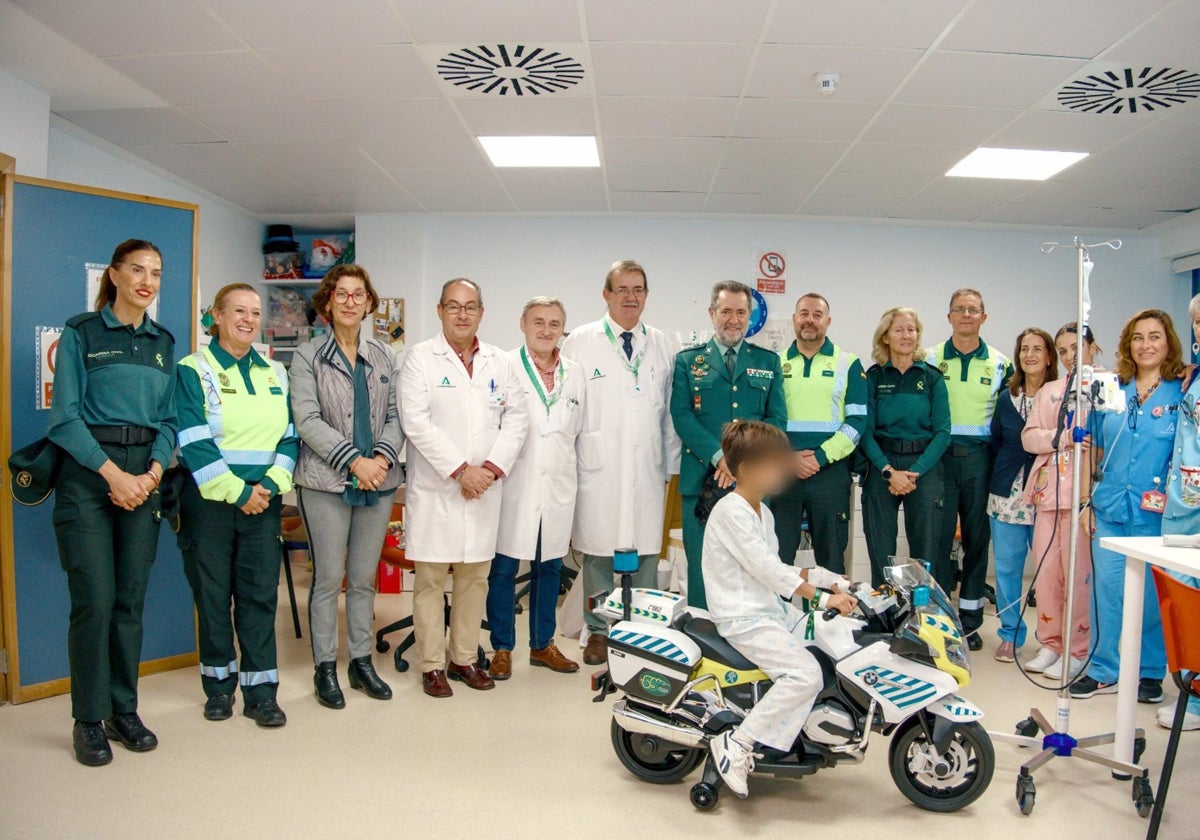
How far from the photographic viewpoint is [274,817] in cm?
216

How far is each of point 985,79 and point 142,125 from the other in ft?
14.7

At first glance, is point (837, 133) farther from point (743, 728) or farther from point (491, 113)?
point (743, 728)

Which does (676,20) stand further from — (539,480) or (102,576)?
(102,576)

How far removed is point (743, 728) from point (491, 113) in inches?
132

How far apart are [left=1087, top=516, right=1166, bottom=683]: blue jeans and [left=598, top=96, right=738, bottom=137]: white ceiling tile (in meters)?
2.65

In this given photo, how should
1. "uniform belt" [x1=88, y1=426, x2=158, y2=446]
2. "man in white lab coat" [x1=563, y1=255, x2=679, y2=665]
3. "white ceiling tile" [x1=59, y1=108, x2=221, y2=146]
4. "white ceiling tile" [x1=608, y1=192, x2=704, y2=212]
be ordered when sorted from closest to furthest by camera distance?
"uniform belt" [x1=88, y1=426, x2=158, y2=446], "man in white lab coat" [x1=563, y1=255, x2=679, y2=665], "white ceiling tile" [x1=59, y1=108, x2=221, y2=146], "white ceiling tile" [x1=608, y1=192, x2=704, y2=212]

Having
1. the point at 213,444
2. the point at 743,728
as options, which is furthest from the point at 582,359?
the point at 743,728

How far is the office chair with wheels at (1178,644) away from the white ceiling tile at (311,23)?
3.30 m

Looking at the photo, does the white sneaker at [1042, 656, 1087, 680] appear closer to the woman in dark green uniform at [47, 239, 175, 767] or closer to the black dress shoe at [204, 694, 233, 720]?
the black dress shoe at [204, 694, 233, 720]

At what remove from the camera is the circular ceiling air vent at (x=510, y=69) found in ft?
11.4

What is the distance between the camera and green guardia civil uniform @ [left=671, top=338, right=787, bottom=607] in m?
3.32

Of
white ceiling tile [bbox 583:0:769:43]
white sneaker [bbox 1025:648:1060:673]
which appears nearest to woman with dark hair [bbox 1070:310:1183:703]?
white sneaker [bbox 1025:648:1060:673]

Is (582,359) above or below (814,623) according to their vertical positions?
above

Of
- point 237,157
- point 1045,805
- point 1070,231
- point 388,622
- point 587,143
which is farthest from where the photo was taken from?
point 1070,231
